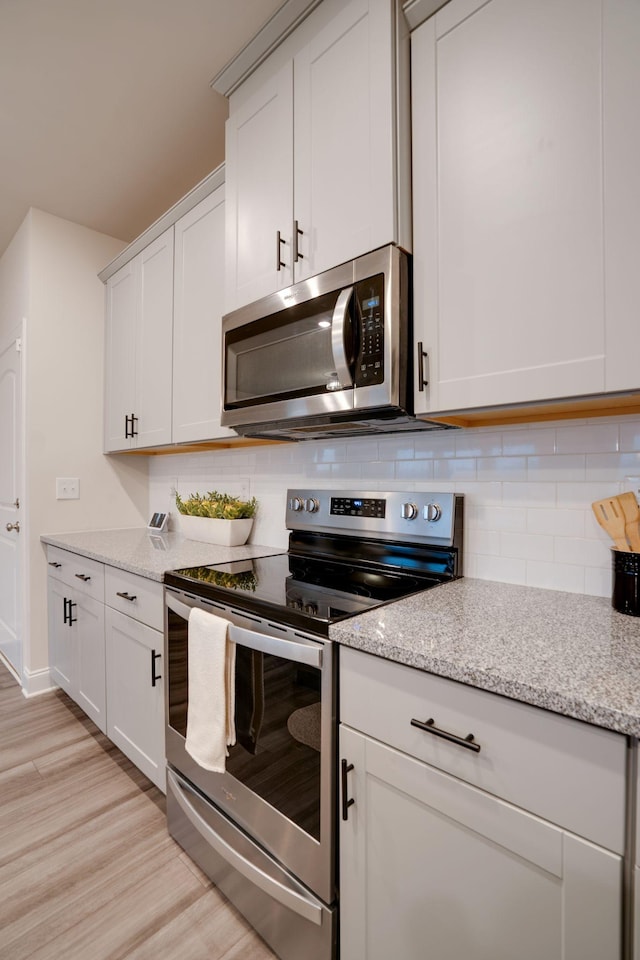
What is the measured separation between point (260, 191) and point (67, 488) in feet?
6.53

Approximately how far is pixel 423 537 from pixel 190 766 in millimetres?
1021

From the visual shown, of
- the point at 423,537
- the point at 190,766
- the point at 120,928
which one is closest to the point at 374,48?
the point at 423,537

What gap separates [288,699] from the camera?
1104 mm

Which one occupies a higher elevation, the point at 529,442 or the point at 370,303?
the point at 370,303

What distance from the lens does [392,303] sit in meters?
1.18

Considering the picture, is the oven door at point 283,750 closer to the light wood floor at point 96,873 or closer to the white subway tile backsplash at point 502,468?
the light wood floor at point 96,873

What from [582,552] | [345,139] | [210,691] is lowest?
[210,691]

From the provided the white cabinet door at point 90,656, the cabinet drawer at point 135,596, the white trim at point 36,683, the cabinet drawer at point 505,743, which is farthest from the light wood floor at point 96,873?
the cabinet drawer at point 505,743

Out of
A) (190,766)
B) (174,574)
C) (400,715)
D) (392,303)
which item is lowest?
(190,766)

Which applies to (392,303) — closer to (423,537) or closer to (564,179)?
(564,179)

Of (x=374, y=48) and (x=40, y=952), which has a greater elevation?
(x=374, y=48)

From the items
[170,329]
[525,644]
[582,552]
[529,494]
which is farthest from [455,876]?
[170,329]

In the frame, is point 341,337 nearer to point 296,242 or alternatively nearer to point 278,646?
point 296,242

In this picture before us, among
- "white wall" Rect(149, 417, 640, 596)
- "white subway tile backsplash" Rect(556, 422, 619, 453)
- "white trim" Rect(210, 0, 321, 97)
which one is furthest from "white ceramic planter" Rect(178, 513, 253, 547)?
"white trim" Rect(210, 0, 321, 97)
